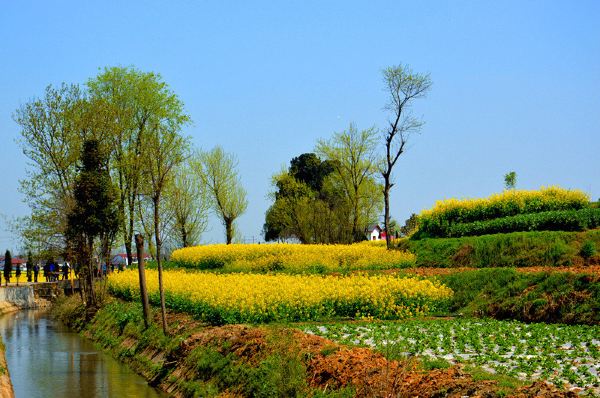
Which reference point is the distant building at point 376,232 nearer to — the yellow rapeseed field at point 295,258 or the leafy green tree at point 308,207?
the leafy green tree at point 308,207

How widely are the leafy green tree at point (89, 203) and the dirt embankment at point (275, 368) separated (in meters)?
13.9

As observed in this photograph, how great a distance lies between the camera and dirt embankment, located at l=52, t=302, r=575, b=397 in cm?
996

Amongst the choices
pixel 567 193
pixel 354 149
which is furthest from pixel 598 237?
pixel 354 149

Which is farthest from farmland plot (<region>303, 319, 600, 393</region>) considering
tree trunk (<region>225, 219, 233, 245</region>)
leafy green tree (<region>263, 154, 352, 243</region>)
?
tree trunk (<region>225, 219, 233, 245</region>)

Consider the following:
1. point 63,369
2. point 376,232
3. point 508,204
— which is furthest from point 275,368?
point 376,232

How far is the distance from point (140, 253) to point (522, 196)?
60.4 feet

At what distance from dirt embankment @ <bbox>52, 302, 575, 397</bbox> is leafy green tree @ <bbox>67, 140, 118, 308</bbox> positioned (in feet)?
45.6

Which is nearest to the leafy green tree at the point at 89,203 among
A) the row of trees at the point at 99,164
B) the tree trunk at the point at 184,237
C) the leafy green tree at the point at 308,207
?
the row of trees at the point at 99,164

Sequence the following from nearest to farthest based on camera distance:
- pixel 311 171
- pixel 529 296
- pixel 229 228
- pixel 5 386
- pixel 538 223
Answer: pixel 5 386, pixel 529 296, pixel 538 223, pixel 229 228, pixel 311 171

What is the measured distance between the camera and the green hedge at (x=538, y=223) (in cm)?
2812

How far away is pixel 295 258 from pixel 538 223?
38.2 feet

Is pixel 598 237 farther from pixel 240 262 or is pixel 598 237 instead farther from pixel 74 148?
pixel 74 148

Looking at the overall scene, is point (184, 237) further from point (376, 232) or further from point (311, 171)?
point (376, 232)

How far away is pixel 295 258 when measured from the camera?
3550 centimetres
